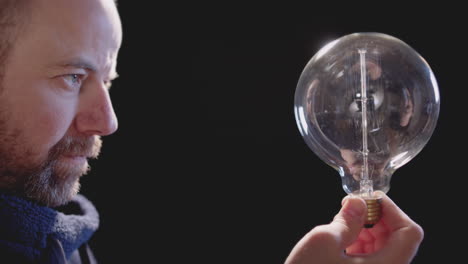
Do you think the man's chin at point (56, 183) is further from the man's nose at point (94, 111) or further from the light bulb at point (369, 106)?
the light bulb at point (369, 106)

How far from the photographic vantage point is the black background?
139 cm

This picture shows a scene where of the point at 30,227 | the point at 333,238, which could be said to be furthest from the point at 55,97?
the point at 333,238

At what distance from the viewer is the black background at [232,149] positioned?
139 centimetres

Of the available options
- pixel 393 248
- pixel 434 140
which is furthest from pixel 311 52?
pixel 393 248

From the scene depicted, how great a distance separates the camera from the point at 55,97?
97cm

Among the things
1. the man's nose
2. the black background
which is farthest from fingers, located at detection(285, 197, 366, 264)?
the black background

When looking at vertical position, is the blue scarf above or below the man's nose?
below

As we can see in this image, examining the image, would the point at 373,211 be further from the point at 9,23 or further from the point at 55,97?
the point at 9,23

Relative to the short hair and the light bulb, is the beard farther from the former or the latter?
the light bulb

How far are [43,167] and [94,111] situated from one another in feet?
→ 0.55

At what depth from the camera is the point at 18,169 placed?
39.2 inches

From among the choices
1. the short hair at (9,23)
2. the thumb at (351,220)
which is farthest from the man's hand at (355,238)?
the short hair at (9,23)

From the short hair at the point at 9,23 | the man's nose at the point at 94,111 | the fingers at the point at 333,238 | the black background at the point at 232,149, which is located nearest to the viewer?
the fingers at the point at 333,238

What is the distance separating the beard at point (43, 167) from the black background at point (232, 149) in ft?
1.82
